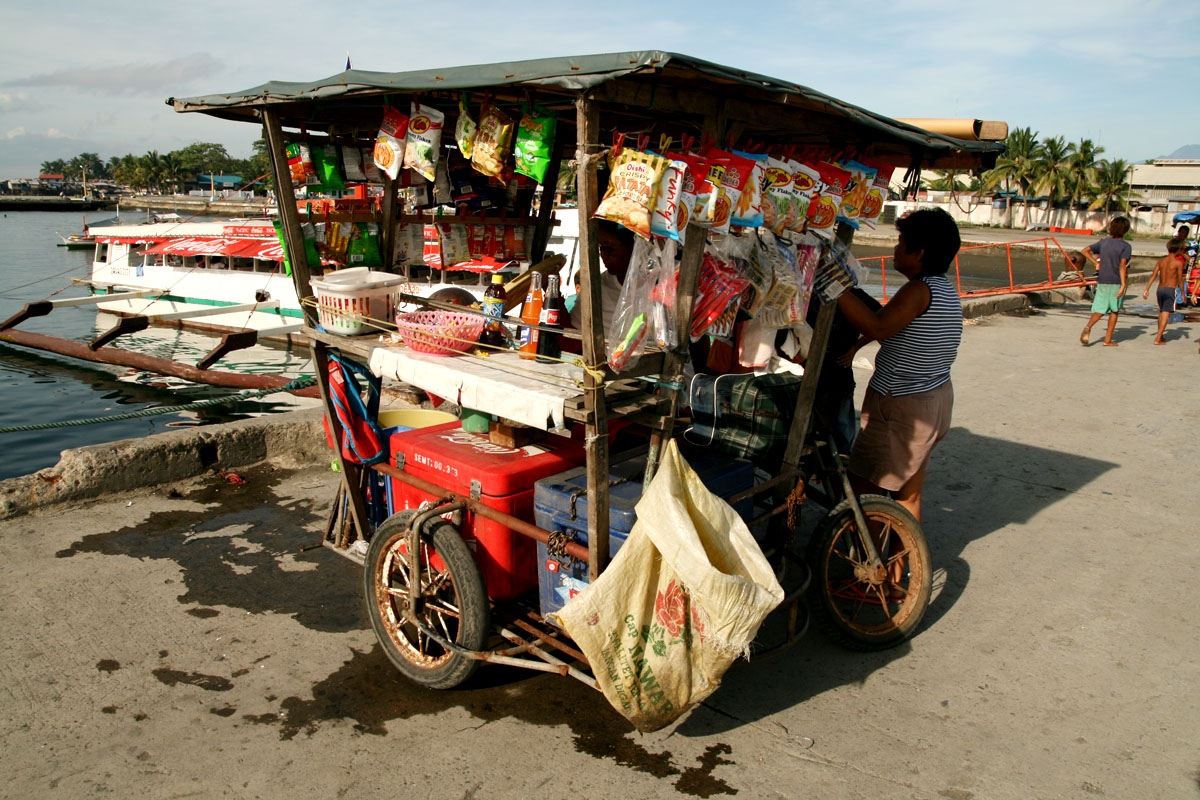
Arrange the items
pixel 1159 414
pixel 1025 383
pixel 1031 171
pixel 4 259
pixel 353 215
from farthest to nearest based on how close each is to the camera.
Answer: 1. pixel 1031 171
2. pixel 4 259
3. pixel 1025 383
4. pixel 1159 414
5. pixel 353 215

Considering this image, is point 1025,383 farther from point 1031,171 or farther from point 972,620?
point 1031,171

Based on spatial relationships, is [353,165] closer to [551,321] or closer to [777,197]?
[551,321]

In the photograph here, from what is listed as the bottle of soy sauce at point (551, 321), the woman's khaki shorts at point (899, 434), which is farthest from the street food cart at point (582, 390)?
the woman's khaki shorts at point (899, 434)

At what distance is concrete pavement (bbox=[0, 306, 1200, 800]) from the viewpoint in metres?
2.61

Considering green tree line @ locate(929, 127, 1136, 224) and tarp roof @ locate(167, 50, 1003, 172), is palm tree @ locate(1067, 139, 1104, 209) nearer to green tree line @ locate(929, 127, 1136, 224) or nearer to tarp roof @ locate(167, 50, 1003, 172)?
green tree line @ locate(929, 127, 1136, 224)

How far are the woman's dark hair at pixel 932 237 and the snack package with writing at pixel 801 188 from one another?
0.71 m

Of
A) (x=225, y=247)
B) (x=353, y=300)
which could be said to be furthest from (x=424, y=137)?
(x=225, y=247)

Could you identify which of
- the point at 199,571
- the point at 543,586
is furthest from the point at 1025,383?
the point at 199,571

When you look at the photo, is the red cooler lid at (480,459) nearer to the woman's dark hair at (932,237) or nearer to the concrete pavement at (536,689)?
the concrete pavement at (536,689)

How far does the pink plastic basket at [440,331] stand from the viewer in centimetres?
333

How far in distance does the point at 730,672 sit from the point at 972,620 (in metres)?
1.30

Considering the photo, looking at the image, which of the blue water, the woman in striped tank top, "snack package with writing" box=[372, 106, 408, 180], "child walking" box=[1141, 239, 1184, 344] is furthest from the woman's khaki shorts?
the blue water

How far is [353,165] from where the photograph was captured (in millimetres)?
3984

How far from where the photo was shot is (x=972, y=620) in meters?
3.67
